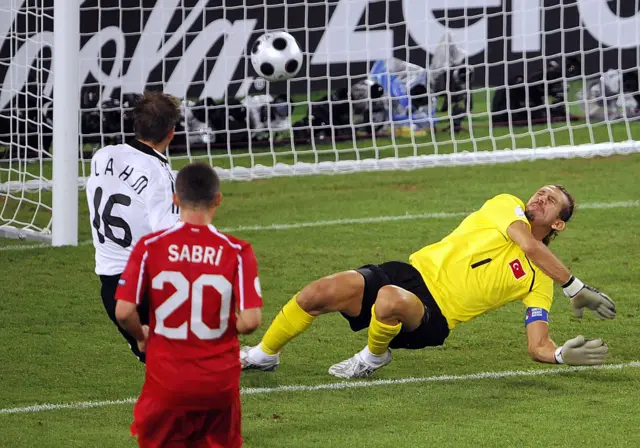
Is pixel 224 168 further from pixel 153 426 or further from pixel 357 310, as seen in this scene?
pixel 153 426

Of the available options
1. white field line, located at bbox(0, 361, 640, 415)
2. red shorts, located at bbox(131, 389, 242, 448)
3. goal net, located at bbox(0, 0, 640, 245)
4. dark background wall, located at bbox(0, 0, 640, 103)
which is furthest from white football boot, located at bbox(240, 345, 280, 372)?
dark background wall, located at bbox(0, 0, 640, 103)

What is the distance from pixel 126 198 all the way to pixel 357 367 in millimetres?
1616

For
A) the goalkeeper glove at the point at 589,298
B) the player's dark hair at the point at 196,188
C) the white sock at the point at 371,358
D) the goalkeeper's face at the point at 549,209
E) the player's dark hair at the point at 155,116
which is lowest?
the white sock at the point at 371,358

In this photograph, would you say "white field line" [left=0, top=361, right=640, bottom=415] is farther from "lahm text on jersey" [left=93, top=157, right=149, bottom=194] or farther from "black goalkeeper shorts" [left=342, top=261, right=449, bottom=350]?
"lahm text on jersey" [left=93, top=157, right=149, bottom=194]

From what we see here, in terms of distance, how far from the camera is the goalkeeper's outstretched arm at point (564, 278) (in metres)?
5.94

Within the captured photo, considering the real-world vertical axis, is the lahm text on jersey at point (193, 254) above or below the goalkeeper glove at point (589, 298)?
above

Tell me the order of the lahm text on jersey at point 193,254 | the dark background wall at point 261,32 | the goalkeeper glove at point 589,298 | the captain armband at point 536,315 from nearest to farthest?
the lahm text on jersey at point 193,254 → the goalkeeper glove at point 589,298 → the captain armband at point 536,315 → the dark background wall at point 261,32

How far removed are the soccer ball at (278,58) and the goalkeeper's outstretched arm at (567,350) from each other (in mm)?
6261

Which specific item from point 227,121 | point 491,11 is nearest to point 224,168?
point 227,121

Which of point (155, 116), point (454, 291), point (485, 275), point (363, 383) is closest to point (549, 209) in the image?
point (485, 275)

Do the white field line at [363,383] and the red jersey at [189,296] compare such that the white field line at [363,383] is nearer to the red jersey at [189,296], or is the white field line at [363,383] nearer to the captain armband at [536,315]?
the captain armband at [536,315]

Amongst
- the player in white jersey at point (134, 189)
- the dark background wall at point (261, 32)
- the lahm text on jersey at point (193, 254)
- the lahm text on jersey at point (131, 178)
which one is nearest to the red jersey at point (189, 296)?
the lahm text on jersey at point (193, 254)

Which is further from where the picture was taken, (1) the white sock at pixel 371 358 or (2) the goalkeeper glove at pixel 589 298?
(1) the white sock at pixel 371 358

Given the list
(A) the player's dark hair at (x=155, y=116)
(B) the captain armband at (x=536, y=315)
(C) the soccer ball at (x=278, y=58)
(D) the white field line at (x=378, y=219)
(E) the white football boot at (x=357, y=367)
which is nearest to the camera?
(A) the player's dark hair at (x=155, y=116)
